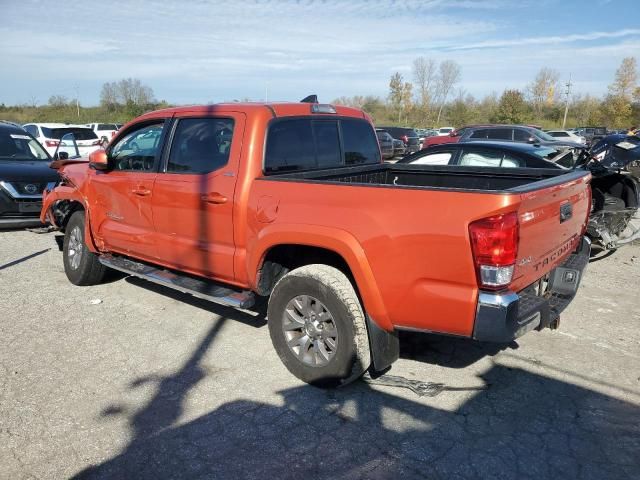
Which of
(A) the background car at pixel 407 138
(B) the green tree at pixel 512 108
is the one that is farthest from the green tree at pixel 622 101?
(A) the background car at pixel 407 138

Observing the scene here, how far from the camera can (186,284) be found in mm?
4477

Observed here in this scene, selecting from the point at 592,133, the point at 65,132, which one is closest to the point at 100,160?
the point at 65,132

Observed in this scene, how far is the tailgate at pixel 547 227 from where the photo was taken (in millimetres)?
2947

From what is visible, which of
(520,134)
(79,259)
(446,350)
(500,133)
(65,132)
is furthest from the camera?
(65,132)

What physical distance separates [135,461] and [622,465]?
2690 mm

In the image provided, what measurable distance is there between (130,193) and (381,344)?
290 centimetres

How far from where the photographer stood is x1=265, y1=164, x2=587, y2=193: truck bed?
4312mm

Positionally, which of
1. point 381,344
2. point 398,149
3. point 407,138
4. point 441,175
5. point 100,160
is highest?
point 100,160

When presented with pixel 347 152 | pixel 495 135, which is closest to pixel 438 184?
pixel 347 152

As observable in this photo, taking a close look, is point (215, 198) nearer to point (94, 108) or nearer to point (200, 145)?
point (200, 145)

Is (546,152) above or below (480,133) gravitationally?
above

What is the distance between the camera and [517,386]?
3730 millimetres

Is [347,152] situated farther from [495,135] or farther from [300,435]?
[495,135]

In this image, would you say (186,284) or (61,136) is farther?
(61,136)
